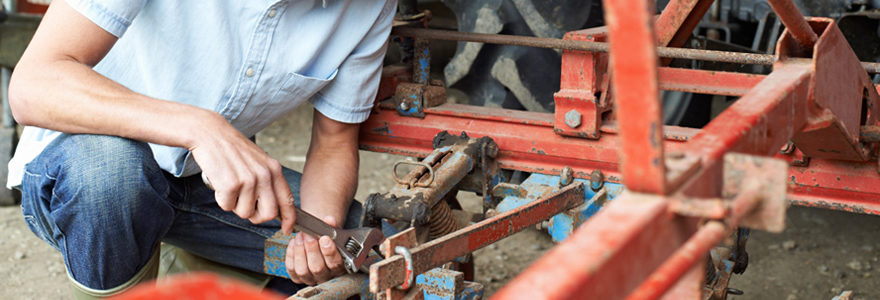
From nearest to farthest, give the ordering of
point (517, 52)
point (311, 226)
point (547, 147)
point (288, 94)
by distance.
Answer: point (311, 226) → point (288, 94) → point (547, 147) → point (517, 52)

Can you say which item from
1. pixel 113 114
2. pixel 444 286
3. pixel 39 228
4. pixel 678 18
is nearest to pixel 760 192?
pixel 444 286

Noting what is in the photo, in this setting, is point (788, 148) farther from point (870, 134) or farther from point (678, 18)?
point (678, 18)

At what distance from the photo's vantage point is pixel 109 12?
4.95 feet

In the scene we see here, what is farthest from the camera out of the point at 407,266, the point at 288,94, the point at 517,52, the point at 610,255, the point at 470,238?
the point at 517,52

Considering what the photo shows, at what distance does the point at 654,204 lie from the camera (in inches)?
30.5

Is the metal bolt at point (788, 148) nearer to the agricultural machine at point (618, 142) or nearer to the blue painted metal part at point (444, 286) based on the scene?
the agricultural machine at point (618, 142)

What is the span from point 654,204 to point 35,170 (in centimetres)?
125

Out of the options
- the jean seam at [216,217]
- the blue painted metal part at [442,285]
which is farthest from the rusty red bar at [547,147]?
the blue painted metal part at [442,285]

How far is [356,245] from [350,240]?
0.01m

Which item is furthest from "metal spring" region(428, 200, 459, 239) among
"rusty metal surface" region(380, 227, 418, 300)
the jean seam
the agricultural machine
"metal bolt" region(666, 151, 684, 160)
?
"metal bolt" region(666, 151, 684, 160)

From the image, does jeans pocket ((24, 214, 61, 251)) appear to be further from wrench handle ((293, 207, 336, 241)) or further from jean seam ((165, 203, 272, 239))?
wrench handle ((293, 207, 336, 241))

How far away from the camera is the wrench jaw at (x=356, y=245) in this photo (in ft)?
5.25

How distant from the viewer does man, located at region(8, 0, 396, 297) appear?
1482mm

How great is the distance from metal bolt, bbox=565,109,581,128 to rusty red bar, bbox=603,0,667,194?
1090 mm
